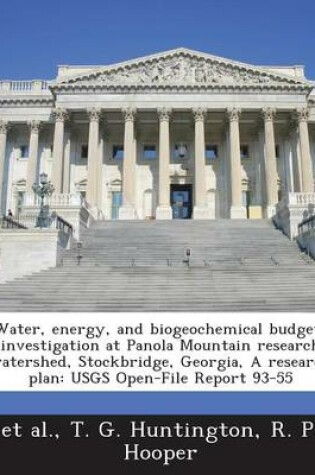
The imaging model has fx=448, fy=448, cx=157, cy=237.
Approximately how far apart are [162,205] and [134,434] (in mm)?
34409

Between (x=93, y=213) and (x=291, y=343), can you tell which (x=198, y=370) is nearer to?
(x=291, y=343)

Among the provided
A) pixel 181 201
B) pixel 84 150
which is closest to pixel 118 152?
pixel 84 150

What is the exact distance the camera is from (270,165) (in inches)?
1641

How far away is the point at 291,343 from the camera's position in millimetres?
9711

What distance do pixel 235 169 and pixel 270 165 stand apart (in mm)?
3370

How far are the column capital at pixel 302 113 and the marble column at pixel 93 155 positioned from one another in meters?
18.9

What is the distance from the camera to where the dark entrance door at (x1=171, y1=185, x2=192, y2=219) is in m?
47.3

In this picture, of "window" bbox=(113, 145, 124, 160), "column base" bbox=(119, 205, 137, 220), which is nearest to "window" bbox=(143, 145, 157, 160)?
"window" bbox=(113, 145, 124, 160)

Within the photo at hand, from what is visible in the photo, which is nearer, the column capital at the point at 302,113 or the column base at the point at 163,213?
the column base at the point at 163,213

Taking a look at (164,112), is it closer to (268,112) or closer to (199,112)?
(199,112)

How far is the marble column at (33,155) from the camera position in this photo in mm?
44312

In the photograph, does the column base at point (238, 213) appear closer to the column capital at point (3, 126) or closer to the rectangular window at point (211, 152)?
the rectangular window at point (211, 152)

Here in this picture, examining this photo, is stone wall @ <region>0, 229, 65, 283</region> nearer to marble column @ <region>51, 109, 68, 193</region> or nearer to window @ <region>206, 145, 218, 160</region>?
marble column @ <region>51, 109, 68, 193</region>

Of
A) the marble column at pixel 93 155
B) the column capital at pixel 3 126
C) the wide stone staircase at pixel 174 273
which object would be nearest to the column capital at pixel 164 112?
the marble column at pixel 93 155
